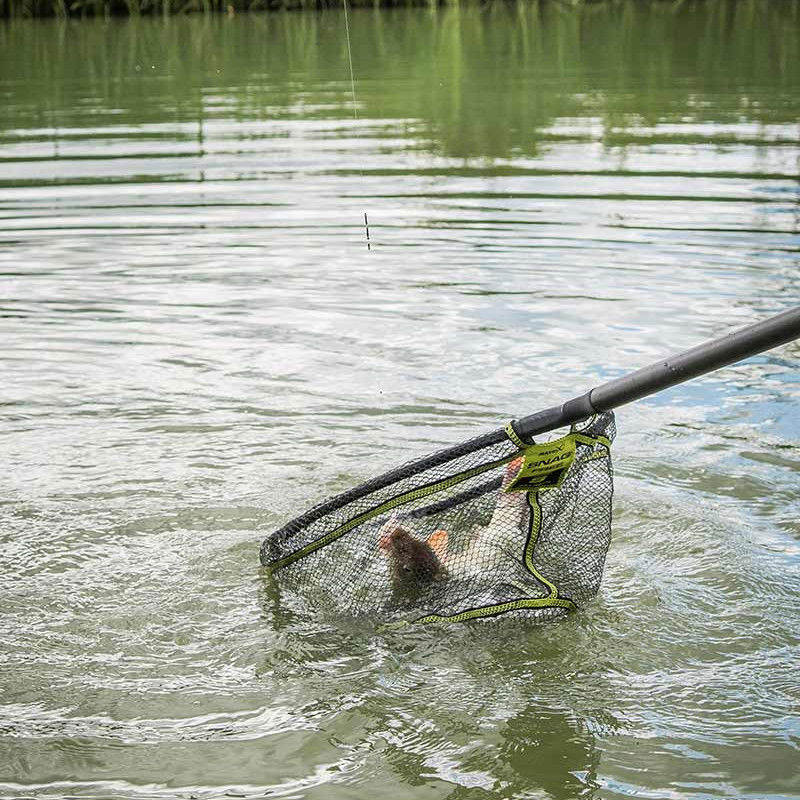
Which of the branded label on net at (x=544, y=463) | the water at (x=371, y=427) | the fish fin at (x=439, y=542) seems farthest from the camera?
the fish fin at (x=439, y=542)

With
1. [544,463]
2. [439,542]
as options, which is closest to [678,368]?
[544,463]

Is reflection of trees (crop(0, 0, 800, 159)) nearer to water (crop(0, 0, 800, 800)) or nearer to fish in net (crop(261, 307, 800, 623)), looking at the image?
water (crop(0, 0, 800, 800))

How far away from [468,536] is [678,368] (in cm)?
101

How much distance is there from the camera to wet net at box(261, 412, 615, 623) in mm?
3641

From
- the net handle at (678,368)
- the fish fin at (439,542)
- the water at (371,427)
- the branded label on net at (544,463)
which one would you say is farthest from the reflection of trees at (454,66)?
the net handle at (678,368)

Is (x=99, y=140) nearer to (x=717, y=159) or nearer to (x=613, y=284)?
(x=717, y=159)

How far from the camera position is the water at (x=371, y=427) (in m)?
3.33

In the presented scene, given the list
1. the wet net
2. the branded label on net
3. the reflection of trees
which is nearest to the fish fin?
the wet net

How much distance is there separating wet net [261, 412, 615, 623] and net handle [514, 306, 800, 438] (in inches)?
7.0

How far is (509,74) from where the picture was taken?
17.0 metres

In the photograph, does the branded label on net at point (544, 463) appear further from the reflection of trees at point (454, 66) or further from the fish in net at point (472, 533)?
the reflection of trees at point (454, 66)

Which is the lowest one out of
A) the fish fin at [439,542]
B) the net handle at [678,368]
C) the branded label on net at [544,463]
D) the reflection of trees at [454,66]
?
the fish fin at [439,542]

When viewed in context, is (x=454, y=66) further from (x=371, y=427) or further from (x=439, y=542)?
(x=439, y=542)

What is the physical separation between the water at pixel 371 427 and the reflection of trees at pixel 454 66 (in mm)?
358
